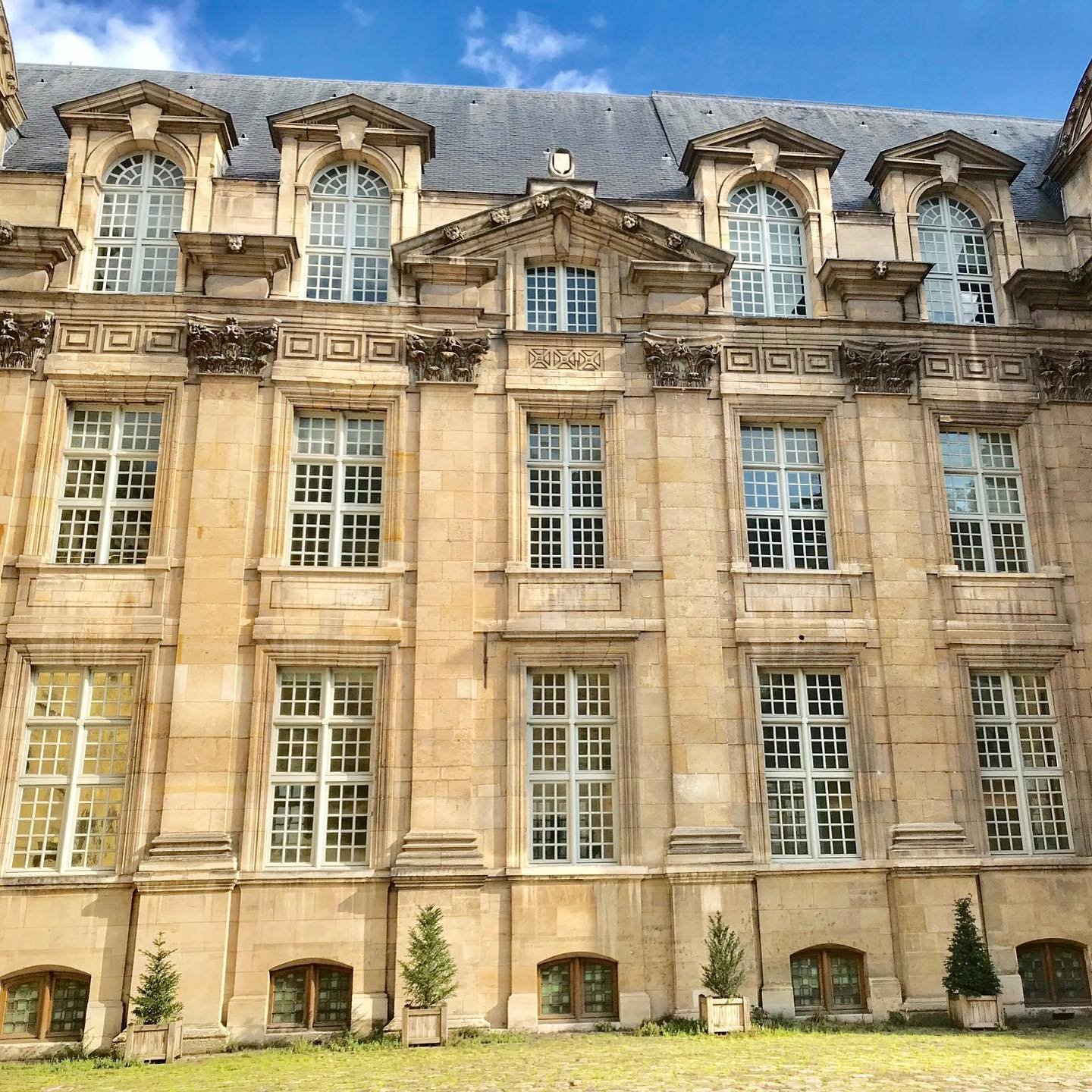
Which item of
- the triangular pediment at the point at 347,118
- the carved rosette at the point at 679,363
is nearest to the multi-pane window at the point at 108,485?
the triangular pediment at the point at 347,118

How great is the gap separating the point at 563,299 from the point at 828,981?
1202 cm

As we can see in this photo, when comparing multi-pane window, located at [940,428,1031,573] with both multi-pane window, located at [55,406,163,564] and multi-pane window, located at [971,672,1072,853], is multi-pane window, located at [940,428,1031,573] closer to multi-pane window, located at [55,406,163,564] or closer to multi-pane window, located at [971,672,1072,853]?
multi-pane window, located at [971,672,1072,853]

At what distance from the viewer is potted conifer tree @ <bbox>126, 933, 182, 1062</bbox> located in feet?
46.4

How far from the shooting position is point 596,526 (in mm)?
18141

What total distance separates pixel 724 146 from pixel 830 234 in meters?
2.62

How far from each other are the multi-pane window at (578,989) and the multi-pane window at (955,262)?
12.8 m

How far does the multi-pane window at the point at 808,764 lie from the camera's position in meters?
16.9

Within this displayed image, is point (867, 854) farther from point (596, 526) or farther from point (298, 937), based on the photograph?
point (298, 937)

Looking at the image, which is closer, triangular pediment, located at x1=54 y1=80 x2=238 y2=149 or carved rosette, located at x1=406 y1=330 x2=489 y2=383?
carved rosette, located at x1=406 y1=330 x2=489 y2=383

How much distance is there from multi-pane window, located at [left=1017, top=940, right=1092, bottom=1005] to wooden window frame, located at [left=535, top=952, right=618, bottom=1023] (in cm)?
629

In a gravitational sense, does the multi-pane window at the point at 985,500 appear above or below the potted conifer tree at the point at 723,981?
above

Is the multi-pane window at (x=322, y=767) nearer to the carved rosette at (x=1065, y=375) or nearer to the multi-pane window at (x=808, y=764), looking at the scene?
the multi-pane window at (x=808, y=764)

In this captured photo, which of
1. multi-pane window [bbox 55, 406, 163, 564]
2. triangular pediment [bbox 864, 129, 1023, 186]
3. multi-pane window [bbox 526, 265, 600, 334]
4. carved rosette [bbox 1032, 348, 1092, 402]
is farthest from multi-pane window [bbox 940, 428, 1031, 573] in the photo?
multi-pane window [bbox 55, 406, 163, 564]

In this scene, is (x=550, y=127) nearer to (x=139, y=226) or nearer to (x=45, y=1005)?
(x=139, y=226)
